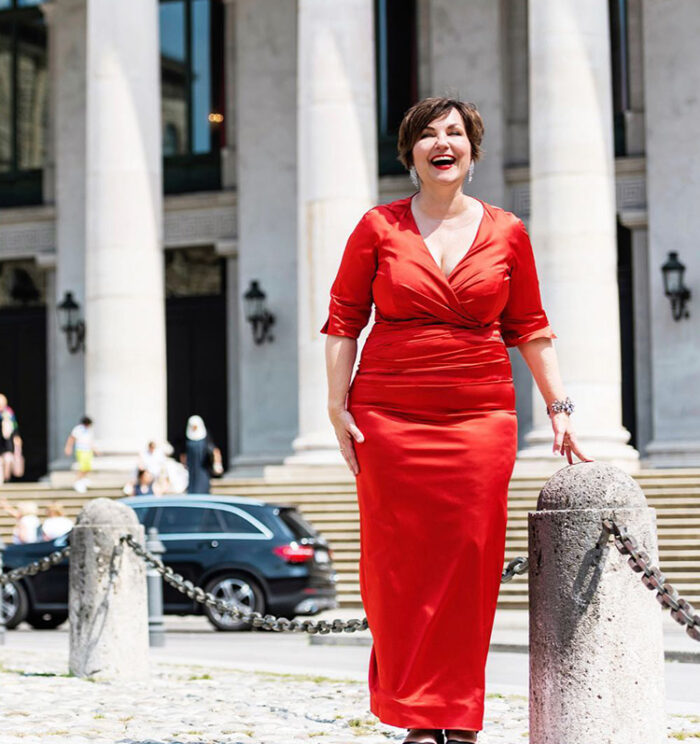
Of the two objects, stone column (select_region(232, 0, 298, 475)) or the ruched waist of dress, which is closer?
the ruched waist of dress

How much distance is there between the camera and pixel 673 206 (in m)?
31.8

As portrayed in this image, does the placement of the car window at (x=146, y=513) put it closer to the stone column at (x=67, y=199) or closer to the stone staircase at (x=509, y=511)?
the stone staircase at (x=509, y=511)

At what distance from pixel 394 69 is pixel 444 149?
2906 centimetres

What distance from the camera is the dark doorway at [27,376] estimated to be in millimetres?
37781

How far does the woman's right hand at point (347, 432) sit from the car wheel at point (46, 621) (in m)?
15.5

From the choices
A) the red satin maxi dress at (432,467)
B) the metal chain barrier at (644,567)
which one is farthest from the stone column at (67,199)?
the metal chain barrier at (644,567)

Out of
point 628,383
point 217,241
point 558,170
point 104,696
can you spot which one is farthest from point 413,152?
point 217,241

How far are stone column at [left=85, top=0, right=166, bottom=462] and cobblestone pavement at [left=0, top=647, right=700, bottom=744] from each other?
1687 centimetres

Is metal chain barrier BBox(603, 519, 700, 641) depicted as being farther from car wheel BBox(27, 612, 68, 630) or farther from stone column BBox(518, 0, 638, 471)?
stone column BBox(518, 0, 638, 471)

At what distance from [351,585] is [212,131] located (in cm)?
1608

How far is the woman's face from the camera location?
691cm

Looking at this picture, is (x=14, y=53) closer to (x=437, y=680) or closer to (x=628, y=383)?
(x=628, y=383)

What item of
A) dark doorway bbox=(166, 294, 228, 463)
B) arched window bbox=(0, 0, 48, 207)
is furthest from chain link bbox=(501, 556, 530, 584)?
arched window bbox=(0, 0, 48, 207)

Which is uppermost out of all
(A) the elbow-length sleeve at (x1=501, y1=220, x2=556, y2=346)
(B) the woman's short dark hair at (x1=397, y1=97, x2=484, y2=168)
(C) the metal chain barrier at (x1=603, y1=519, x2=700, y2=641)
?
(B) the woman's short dark hair at (x1=397, y1=97, x2=484, y2=168)
